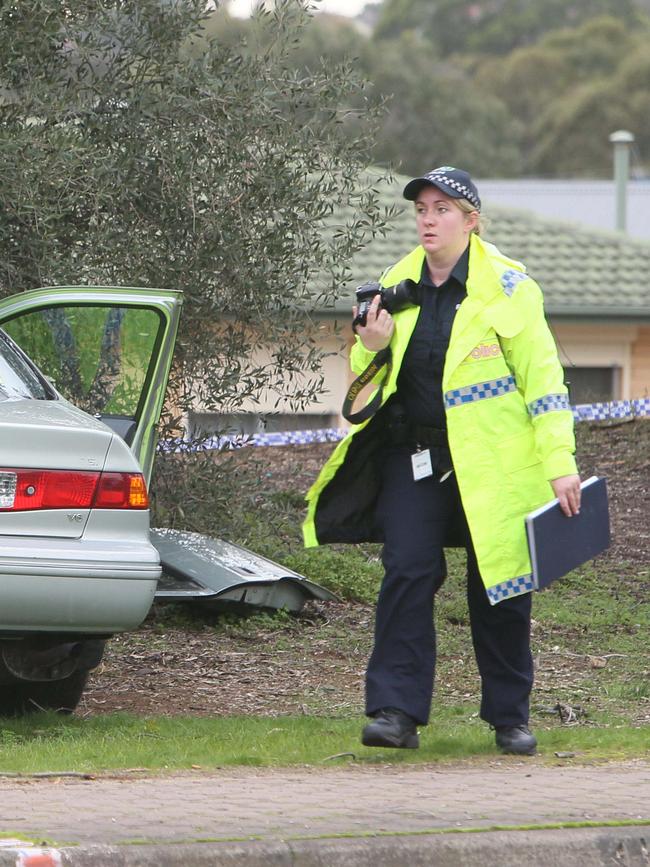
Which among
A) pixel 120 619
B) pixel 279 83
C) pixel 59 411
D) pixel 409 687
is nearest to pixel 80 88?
pixel 279 83

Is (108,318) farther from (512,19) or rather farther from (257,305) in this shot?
(512,19)

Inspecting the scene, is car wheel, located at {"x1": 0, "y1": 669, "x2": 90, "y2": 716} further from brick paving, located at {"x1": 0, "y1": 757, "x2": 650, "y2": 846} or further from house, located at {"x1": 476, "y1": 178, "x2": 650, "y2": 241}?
house, located at {"x1": 476, "y1": 178, "x2": 650, "y2": 241}

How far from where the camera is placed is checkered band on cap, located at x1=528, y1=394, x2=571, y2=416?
5.38 metres

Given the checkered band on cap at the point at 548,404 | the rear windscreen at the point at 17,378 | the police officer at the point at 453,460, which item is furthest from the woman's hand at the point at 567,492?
the rear windscreen at the point at 17,378

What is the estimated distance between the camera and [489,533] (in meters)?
5.41

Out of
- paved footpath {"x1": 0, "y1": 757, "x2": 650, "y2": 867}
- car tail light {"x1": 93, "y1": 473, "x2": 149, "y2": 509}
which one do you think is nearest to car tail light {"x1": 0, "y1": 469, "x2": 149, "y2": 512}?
car tail light {"x1": 93, "y1": 473, "x2": 149, "y2": 509}

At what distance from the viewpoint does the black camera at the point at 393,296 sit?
5.57 meters

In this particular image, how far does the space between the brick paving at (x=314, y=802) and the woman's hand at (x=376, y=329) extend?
4.56 feet

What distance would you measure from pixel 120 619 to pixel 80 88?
383 centimetres

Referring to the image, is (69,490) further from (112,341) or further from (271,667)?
(271,667)

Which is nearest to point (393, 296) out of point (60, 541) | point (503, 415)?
point (503, 415)

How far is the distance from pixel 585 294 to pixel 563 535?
16.8 metres

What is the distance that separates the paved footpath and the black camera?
1537 millimetres

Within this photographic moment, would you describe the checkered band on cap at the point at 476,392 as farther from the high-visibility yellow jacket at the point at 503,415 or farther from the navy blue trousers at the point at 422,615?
the navy blue trousers at the point at 422,615
